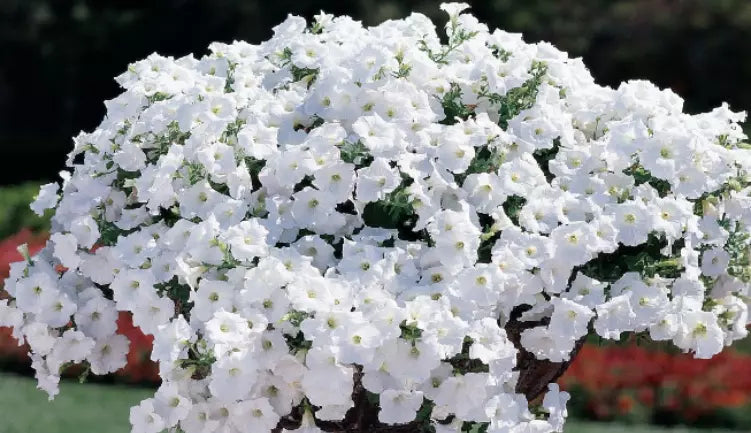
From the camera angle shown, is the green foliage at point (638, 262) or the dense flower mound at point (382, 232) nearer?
the dense flower mound at point (382, 232)

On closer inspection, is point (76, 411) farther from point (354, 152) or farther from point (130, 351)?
point (354, 152)

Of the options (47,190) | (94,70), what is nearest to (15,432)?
(47,190)

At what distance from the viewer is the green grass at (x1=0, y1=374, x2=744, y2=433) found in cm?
648

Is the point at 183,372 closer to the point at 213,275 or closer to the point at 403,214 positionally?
the point at 213,275

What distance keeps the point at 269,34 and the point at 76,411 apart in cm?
1621

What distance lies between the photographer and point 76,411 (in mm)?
6941

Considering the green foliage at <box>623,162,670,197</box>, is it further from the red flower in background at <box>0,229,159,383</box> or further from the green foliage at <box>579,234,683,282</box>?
the red flower in background at <box>0,229,159,383</box>

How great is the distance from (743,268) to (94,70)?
23701 mm

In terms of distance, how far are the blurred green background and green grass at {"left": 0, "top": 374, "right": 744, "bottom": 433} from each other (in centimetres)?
1425

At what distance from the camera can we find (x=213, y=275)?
278 cm

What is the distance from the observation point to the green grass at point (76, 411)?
648cm

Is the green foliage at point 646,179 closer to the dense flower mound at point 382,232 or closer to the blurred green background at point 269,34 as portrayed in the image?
the dense flower mound at point 382,232

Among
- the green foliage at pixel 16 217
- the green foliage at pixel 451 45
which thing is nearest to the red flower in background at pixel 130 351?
the green foliage at pixel 16 217

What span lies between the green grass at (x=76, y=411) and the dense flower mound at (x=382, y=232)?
3306 mm
